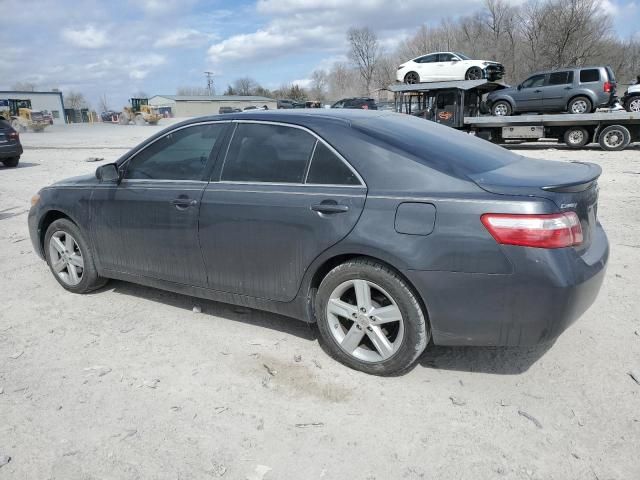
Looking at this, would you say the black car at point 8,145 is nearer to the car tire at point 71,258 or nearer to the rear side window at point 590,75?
the car tire at point 71,258

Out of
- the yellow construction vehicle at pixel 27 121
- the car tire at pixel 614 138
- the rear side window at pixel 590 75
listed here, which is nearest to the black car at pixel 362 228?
the car tire at pixel 614 138

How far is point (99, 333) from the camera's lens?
3.94m

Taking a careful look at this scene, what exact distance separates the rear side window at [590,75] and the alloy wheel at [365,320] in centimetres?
1775

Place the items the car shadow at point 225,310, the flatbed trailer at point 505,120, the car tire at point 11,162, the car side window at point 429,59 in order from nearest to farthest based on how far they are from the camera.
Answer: the car shadow at point 225,310, the flatbed trailer at point 505,120, the car tire at point 11,162, the car side window at point 429,59

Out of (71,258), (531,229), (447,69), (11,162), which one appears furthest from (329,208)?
(447,69)

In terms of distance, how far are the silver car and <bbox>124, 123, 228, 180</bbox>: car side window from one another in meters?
17.2

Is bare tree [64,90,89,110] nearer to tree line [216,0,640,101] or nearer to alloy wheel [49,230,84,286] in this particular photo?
tree line [216,0,640,101]

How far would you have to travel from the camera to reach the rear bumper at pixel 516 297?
2625mm

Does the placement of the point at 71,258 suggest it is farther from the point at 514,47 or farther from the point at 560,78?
the point at 514,47

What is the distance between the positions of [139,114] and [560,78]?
43.1m

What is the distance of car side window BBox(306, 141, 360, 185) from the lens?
3143 millimetres

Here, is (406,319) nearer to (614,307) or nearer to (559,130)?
(614,307)

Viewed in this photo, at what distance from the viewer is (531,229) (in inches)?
103

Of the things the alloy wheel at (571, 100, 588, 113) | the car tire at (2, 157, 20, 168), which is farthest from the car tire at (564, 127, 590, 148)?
the car tire at (2, 157, 20, 168)
